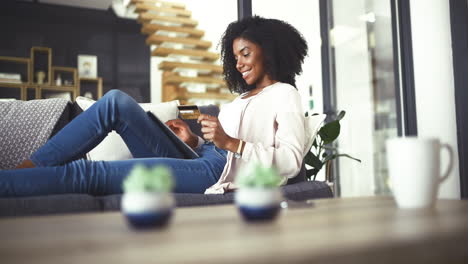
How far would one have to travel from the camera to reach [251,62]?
1879 mm

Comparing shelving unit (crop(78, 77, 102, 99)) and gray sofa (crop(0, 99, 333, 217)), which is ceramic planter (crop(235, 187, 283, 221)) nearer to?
gray sofa (crop(0, 99, 333, 217))

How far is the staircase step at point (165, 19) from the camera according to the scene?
19.1ft

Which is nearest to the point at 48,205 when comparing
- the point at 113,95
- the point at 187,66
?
the point at 113,95

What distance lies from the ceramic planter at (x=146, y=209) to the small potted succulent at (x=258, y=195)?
115 mm

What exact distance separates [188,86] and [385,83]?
9.70ft

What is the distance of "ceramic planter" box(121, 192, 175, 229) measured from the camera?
53 cm

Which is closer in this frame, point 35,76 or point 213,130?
point 213,130

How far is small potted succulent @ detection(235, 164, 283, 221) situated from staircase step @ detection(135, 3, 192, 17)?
5.69 meters

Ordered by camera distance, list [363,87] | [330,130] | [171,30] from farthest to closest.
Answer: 1. [171,30]
2. [363,87]
3. [330,130]

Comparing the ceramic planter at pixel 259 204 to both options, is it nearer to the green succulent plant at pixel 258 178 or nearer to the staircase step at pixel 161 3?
the green succulent plant at pixel 258 178

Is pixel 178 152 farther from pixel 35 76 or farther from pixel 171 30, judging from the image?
pixel 35 76

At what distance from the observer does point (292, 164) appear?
1407 millimetres

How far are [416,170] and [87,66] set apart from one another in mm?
6977

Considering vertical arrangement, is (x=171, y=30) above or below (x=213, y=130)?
above
